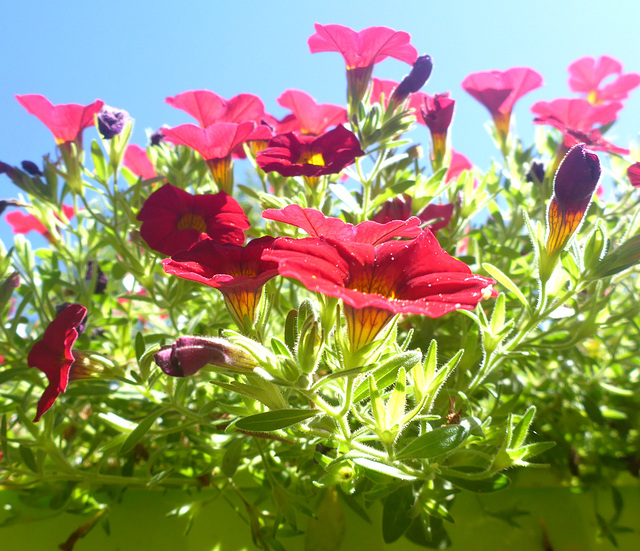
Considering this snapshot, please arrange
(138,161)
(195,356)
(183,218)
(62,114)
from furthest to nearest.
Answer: (138,161), (62,114), (183,218), (195,356)

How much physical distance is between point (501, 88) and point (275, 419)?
2.58 ft

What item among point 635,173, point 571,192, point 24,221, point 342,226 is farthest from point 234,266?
point 24,221

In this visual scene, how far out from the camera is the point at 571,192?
55cm

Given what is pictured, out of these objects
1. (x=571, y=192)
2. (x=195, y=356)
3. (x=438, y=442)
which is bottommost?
(x=438, y=442)

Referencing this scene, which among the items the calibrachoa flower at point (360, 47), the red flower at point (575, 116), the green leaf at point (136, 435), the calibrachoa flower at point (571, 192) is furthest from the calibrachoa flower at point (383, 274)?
the red flower at point (575, 116)

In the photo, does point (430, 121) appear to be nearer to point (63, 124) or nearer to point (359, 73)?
point (359, 73)

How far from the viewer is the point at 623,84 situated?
1139 millimetres

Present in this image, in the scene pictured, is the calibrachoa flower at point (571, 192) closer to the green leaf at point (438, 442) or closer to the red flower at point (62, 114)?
the green leaf at point (438, 442)

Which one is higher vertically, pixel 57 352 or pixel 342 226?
pixel 342 226

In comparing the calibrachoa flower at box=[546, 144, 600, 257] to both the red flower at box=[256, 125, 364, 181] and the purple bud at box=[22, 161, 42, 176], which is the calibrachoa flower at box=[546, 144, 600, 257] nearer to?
the red flower at box=[256, 125, 364, 181]

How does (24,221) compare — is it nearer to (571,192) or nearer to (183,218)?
(183,218)

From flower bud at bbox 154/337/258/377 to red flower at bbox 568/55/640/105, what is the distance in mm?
1105

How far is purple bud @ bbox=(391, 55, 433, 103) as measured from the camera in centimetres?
74

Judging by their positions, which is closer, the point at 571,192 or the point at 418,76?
the point at 571,192
